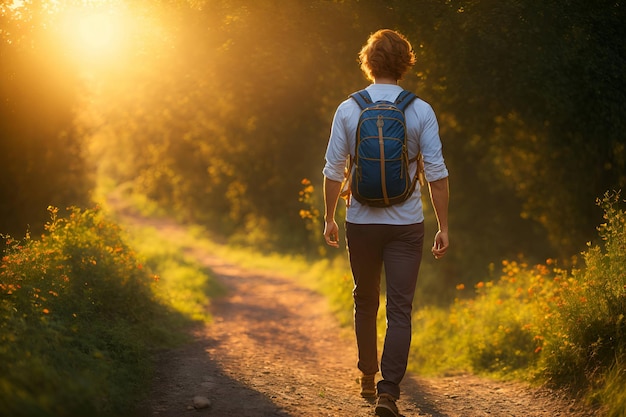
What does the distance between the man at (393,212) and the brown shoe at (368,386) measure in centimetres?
53

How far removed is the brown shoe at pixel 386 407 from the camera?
4.48 meters

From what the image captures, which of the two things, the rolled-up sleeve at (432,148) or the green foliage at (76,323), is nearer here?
the green foliage at (76,323)

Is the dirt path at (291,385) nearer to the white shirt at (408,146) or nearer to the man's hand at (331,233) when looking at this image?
the man's hand at (331,233)

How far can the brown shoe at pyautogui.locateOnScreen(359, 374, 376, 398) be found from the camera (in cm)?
512

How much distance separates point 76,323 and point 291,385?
1.59 metres

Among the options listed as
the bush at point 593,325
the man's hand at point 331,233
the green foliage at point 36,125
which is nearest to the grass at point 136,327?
the bush at point 593,325

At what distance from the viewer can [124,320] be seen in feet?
20.1

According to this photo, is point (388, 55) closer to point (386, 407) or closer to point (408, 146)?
point (408, 146)

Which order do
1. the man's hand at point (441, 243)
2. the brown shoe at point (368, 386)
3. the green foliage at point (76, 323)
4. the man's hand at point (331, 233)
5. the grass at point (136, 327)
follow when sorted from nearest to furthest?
the green foliage at point (76, 323) → the grass at point (136, 327) → the man's hand at point (441, 243) → the man's hand at point (331, 233) → the brown shoe at point (368, 386)

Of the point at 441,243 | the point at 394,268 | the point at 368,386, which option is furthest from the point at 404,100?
the point at 368,386

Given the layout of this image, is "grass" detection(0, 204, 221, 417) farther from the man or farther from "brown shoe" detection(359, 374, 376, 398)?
the man

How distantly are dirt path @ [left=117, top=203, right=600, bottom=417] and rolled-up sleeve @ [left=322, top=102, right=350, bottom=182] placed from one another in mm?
1537

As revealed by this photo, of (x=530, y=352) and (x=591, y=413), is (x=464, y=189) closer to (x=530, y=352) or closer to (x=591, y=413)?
(x=530, y=352)

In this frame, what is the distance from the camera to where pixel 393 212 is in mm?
4523
